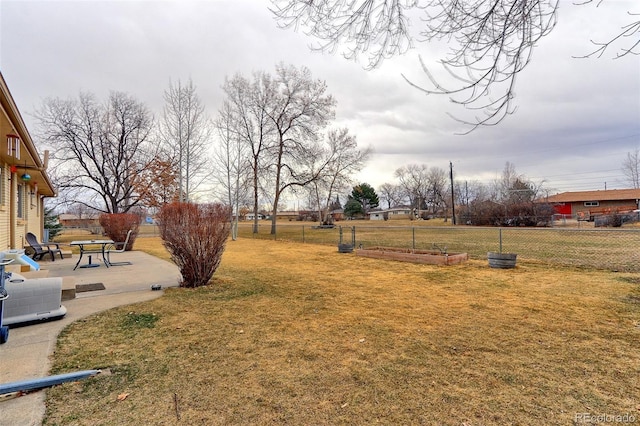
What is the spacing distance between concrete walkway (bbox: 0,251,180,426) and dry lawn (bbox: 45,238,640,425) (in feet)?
0.44

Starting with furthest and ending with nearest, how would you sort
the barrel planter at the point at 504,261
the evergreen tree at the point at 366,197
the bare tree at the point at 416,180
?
the evergreen tree at the point at 366,197, the bare tree at the point at 416,180, the barrel planter at the point at 504,261

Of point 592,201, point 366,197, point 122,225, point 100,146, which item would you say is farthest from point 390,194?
point 122,225

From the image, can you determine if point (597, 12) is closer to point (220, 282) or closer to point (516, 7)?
point (516, 7)

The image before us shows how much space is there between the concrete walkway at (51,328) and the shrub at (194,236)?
686 mm

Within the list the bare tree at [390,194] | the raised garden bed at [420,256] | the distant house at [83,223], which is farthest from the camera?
the bare tree at [390,194]

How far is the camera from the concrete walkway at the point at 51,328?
7.12ft

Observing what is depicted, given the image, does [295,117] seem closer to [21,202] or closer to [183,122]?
[183,122]

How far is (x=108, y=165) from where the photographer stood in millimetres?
26438

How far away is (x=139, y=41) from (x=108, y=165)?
75.5ft

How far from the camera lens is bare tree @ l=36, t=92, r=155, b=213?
24328 millimetres

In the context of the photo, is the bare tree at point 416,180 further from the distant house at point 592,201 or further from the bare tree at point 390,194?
the distant house at point 592,201

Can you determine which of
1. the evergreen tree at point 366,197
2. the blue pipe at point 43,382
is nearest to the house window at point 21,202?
the blue pipe at point 43,382

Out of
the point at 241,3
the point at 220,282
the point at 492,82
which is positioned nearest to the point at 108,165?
the point at 220,282

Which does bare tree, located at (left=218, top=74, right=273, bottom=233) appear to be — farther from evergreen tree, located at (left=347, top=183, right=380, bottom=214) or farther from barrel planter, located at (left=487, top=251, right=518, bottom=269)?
evergreen tree, located at (left=347, top=183, right=380, bottom=214)
